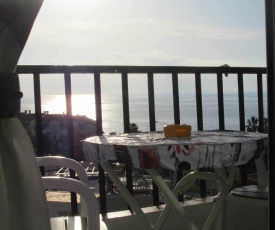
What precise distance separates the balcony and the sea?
0.8 inches

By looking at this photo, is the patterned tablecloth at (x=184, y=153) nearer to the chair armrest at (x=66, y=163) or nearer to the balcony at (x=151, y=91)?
the chair armrest at (x=66, y=163)

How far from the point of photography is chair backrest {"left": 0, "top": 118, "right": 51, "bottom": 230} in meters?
0.82

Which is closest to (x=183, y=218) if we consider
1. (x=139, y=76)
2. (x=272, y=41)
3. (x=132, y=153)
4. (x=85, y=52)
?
(x=132, y=153)

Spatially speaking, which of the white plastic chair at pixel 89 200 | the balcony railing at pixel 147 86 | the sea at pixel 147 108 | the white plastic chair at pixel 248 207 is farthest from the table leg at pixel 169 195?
the balcony railing at pixel 147 86

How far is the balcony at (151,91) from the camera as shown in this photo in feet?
10.2

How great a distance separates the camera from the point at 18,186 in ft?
2.74

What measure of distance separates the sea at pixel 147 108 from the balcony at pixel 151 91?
0.8 inches

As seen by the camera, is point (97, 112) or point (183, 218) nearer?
point (183, 218)

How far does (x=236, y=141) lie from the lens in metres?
2.03

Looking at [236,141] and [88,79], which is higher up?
[88,79]

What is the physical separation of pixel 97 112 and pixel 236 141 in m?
1.49

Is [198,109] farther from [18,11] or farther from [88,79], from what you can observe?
[18,11]

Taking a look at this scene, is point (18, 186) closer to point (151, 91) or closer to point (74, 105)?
point (74, 105)

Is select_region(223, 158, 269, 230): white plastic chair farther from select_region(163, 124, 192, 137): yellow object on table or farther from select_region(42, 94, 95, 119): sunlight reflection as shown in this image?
select_region(42, 94, 95, 119): sunlight reflection
